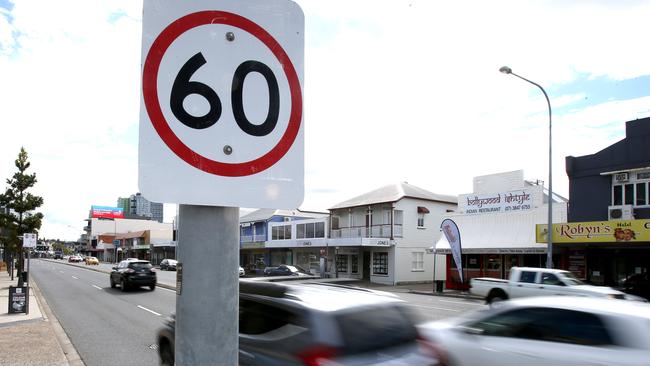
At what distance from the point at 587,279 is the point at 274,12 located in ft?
96.5

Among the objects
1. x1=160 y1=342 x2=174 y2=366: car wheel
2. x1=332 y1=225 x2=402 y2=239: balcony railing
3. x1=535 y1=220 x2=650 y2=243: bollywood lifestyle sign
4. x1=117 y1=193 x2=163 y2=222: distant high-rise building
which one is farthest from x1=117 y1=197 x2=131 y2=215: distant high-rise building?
x1=160 y1=342 x2=174 y2=366: car wheel

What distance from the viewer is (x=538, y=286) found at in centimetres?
1838

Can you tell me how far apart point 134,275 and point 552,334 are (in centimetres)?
2339

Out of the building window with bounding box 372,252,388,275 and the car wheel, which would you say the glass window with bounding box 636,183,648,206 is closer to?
the building window with bounding box 372,252,388,275

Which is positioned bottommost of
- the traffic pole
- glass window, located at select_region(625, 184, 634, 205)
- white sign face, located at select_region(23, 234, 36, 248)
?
white sign face, located at select_region(23, 234, 36, 248)

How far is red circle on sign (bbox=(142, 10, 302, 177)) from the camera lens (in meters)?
1.80

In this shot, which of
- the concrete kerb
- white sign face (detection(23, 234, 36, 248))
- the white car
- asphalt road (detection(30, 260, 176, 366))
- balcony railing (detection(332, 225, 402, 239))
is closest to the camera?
the white car

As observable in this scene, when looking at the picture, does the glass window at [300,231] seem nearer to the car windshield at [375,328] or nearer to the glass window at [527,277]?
the glass window at [527,277]

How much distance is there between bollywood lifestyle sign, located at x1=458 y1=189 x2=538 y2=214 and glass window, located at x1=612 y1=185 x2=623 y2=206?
4.61m

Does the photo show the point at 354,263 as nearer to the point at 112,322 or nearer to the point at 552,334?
the point at 112,322

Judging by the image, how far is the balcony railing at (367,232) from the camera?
39.7m

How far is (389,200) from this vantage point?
3956 centimetres

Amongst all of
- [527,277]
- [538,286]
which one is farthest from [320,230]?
[538,286]

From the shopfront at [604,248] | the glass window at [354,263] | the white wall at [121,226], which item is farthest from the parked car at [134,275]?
the white wall at [121,226]
